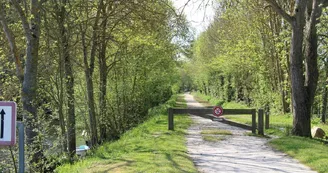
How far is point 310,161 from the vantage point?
862 cm

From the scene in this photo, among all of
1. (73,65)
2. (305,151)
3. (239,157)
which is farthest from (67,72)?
(305,151)

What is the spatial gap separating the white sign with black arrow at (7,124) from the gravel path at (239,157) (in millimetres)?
4873

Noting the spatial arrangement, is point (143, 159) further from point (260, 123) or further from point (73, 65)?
point (73, 65)

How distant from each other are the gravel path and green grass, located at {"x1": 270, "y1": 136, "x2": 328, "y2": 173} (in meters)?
0.22

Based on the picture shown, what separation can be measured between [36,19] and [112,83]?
9.56 metres

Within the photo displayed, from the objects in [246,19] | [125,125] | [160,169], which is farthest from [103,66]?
[246,19]

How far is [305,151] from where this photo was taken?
955 centimetres

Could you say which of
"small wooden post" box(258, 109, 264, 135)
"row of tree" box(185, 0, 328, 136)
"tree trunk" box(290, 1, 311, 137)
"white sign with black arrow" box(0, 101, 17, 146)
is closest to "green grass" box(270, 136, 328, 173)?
"tree trunk" box(290, 1, 311, 137)

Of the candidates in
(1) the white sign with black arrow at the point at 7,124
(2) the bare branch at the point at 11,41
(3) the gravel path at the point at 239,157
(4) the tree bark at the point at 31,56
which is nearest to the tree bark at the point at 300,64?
(3) the gravel path at the point at 239,157

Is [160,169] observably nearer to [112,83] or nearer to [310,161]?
[310,161]

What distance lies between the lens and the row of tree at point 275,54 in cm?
1273

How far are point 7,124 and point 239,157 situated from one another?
6851 mm

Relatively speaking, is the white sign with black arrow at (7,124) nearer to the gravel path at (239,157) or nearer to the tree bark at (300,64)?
the gravel path at (239,157)

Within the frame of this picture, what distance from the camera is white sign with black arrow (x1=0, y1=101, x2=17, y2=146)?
380cm
